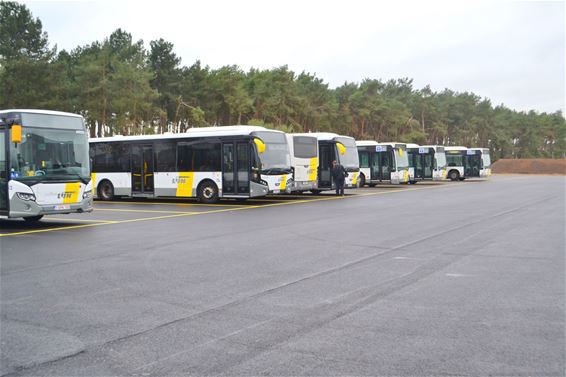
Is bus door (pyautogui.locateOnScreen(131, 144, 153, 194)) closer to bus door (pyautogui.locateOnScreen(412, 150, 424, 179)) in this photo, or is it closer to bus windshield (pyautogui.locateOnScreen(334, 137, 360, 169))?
bus windshield (pyautogui.locateOnScreen(334, 137, 360, 169))

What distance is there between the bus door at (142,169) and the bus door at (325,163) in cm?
939

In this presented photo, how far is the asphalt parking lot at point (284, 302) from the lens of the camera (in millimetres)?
4598

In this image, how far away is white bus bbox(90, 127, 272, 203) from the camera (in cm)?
2242

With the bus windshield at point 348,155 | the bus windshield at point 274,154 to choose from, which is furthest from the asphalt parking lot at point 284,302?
the bus windshield at point 348,155

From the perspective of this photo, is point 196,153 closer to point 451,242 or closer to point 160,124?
point 451,242

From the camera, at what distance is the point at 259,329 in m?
5.41

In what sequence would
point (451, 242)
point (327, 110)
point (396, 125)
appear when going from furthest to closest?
point (396, 125), point (327, 110), point (451, 242)

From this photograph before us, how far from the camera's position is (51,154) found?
14422 mm

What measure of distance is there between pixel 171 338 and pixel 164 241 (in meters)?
6.78

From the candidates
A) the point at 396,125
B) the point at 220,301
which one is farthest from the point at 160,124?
the point at 220,301

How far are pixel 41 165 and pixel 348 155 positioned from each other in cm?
1913

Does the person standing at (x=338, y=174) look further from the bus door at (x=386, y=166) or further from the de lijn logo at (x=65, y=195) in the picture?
the de lijn logo at (x=65, y=195)

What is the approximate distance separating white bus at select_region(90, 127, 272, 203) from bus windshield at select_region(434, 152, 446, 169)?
26214mm

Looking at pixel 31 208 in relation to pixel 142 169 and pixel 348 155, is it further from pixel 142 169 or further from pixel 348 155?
pixel 348 155
